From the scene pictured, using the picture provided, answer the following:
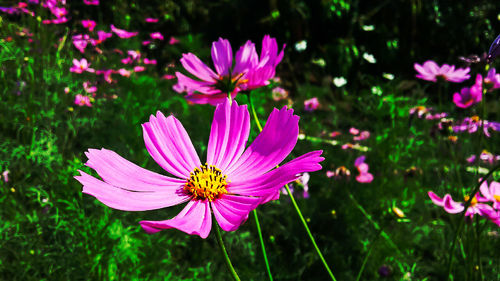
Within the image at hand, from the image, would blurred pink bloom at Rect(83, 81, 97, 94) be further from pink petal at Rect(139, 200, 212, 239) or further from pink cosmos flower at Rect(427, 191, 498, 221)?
Answer: pink cosmos flower at Rect(427, 191, 498, 221)

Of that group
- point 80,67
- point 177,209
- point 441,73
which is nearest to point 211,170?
point 177,209

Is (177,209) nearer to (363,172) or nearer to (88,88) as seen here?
(363,172)

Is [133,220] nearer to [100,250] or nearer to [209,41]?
[100,250]

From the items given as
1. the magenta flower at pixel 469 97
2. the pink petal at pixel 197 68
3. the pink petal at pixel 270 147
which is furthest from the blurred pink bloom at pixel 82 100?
the magenta flower at pixel 469 97

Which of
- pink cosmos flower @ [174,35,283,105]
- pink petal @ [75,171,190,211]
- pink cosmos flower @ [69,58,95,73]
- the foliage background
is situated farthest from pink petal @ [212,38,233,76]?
pink cosmos flower @ [69,58,95,73]

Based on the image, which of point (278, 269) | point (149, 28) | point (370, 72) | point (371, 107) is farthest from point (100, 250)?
point (149, 28)

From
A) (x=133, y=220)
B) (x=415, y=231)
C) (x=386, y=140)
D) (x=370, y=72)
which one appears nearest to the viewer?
(x=133, y=220)

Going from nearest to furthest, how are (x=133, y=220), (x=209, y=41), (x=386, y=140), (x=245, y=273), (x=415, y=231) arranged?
(x=245, y=273), (x=133, y=220), (x=415, y=231), (x=386, y=140), (x=209, y=41)
